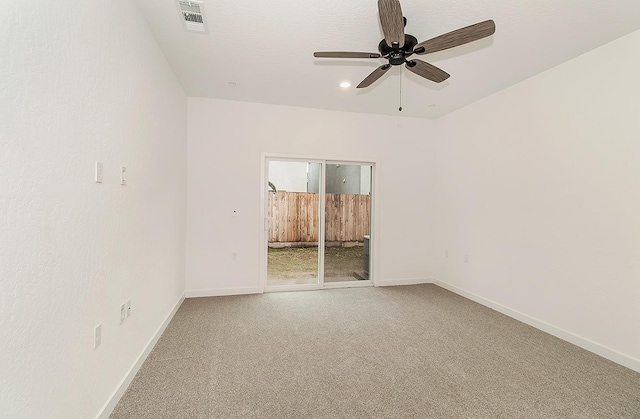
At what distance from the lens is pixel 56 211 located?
1.21m

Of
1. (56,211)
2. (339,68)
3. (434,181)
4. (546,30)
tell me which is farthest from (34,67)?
(434,181)

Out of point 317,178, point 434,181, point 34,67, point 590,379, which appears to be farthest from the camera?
point 434,181

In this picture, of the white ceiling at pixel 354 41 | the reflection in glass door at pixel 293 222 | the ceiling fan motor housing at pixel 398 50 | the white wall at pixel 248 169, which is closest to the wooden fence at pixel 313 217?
the reflection in glass door at pixel 293 222

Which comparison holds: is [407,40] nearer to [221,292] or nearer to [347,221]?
[347,221]

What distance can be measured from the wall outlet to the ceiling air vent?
2.21 metres

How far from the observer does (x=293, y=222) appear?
14.6ft

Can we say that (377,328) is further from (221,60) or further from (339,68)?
(221,60)

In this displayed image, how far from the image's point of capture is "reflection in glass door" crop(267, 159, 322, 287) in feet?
13.8

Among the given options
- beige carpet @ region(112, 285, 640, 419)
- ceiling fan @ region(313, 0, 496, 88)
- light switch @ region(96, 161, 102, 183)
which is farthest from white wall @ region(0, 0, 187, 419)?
ceiling fan @ region(313, 0, 496, 88)

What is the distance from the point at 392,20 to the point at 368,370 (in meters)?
2.44

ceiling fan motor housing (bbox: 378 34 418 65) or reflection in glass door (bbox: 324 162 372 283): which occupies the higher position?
ceiling fan motor housing (bbox: 378 34 418 65)

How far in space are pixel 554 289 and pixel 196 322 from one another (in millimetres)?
3762

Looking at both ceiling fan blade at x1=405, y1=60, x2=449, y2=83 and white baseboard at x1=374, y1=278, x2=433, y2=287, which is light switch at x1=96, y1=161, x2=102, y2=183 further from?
white baseboard at x1=374, y1=278, x2=433, y2=287

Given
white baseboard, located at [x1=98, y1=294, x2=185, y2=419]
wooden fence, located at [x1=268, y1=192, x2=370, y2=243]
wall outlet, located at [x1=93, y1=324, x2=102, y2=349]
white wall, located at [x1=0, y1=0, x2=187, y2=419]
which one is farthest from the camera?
wooden fence, located at [x1=268, y1=192, x2=370, y2=243]
